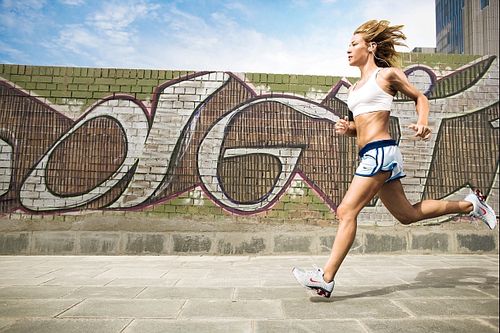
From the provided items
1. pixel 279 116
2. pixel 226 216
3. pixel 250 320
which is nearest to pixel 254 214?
pixel 226 216

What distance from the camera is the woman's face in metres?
2.67

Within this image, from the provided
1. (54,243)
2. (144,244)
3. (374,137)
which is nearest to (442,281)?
(374,137)

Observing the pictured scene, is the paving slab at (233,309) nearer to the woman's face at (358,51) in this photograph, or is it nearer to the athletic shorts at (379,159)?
the athletic shorts at (379,159)

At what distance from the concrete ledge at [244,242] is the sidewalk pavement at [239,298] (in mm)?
706

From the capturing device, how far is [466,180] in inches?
204

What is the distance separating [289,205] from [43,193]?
3779 millimetres

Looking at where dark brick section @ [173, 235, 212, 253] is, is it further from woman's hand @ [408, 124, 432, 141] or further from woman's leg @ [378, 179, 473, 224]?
woman's hand @ [408, 124, 432, 141]

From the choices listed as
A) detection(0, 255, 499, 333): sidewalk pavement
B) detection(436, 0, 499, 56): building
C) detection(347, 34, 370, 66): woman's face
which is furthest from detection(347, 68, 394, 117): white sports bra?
detection(436, 0, 499, 56): building

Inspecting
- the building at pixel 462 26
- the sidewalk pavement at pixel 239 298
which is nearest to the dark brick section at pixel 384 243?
the sidewalk pavement at pixel 239 298

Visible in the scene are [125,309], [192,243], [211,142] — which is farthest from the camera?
[211,142]

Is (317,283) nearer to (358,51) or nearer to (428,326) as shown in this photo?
(428,326)

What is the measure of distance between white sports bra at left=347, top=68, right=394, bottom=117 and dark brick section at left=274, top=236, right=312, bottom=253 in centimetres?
282

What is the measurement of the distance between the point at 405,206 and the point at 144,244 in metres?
3.73

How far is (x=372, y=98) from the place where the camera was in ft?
8.20
